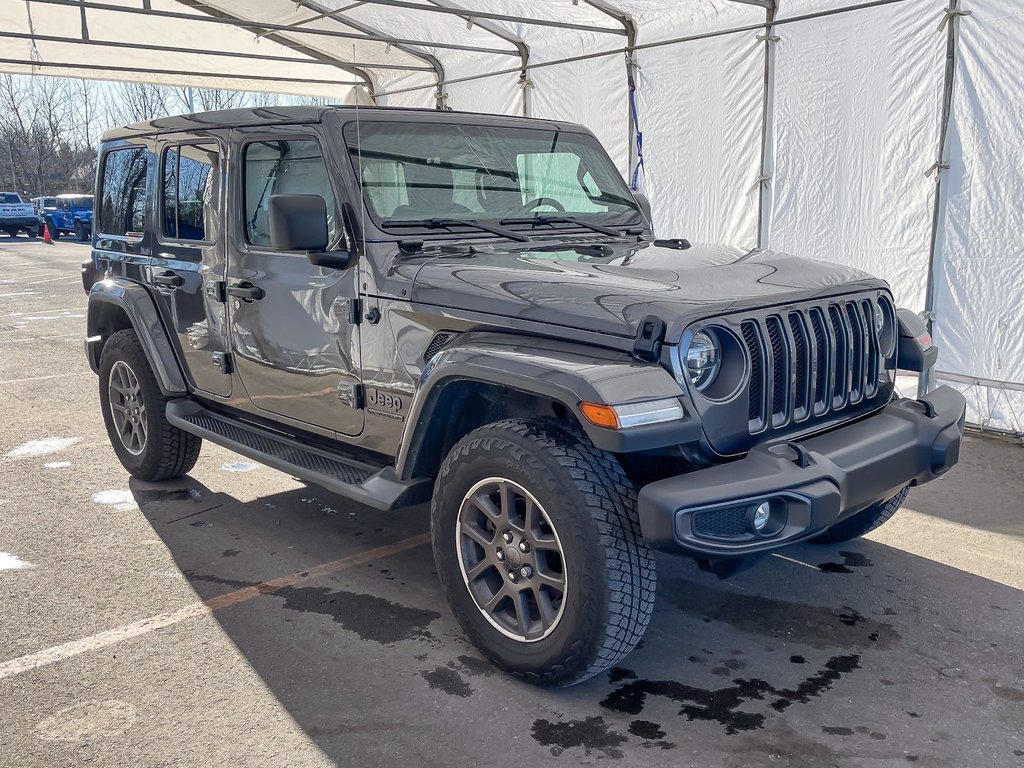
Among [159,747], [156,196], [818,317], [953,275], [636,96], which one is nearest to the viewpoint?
[159,747]

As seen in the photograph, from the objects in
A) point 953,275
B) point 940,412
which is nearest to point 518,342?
point 940,412

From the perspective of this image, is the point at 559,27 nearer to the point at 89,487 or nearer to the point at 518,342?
the point at 89,487

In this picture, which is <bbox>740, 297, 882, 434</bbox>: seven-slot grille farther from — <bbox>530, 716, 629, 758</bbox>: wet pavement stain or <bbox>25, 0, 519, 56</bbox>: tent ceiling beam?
<bbox>25, 0, 519, 56</bbox>: tent ceiling beam

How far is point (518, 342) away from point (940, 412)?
1.62 meters

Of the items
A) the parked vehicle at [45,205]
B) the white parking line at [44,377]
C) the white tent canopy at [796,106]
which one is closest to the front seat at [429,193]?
the white tent canopy at [796,106]

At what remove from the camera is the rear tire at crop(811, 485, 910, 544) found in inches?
165

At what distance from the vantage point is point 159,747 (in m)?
2.88

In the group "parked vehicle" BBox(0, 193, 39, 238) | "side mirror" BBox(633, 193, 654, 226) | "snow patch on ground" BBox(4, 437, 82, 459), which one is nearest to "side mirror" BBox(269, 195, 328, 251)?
"side mirror" BBox(633, 193, 654, 226)

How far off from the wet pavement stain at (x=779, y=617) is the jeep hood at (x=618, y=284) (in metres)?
1.26

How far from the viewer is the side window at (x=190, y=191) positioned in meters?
4.57

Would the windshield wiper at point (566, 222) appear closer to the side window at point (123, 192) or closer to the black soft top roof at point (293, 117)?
the black soft top roof at point (293, 117)

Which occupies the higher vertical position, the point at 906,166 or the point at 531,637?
the point at 906,166

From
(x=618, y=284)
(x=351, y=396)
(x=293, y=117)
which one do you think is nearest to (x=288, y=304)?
(x=351, y=396)

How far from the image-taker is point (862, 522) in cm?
429
